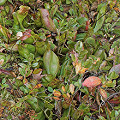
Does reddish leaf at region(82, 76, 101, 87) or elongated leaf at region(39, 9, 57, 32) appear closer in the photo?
reddish leaf at region(82, 76, 101, 87)

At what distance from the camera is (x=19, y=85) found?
41.5 inches

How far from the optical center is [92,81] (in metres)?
1.04

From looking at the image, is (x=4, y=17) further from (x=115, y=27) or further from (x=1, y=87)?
(x=115, y=27)

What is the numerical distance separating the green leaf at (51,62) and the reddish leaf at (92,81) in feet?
0.70

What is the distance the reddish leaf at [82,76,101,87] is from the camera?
1.03 metres

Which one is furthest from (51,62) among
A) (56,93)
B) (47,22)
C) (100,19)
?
(100,19)

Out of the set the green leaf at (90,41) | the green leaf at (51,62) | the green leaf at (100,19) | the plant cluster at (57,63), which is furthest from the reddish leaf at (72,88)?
the green leaf at (100,19)

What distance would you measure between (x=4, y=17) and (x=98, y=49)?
766mm

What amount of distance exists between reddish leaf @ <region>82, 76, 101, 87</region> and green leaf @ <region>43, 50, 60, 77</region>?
0.21 meters

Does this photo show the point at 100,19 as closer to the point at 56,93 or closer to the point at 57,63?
the point at 57,63

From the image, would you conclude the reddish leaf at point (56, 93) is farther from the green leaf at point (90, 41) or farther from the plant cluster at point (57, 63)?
the green leaf at point (90, 41)

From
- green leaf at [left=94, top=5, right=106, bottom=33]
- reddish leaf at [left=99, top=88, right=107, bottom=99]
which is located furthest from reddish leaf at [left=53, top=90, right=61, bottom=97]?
green leaf at [left=94, top=5, right=106, bottom=33]

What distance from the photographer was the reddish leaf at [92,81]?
1.03 m

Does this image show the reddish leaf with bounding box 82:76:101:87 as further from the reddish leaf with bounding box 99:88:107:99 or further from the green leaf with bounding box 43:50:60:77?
the green leaf with bounding box 43:50:60:77
